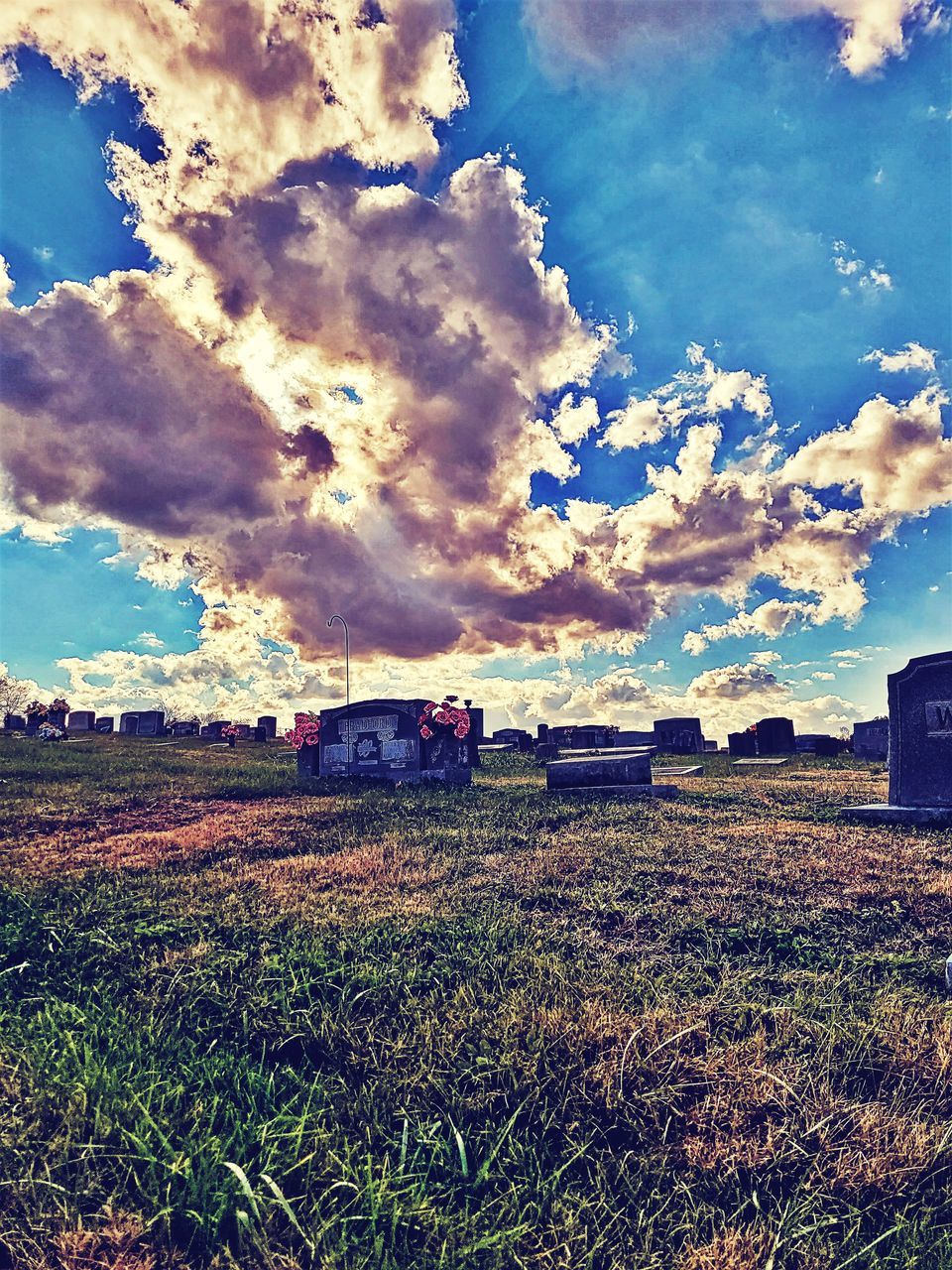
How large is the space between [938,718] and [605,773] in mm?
5412

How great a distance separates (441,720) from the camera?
A: 1573cm

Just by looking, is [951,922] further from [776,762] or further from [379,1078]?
[776,762]

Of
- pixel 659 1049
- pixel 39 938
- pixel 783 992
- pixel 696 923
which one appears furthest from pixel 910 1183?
pixel 39 938

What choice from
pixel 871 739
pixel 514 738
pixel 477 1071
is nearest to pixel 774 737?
pixel 871 739

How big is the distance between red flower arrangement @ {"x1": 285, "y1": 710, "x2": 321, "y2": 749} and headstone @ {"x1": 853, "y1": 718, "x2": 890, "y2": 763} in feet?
63.9

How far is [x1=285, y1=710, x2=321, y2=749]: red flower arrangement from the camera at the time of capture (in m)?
16.2

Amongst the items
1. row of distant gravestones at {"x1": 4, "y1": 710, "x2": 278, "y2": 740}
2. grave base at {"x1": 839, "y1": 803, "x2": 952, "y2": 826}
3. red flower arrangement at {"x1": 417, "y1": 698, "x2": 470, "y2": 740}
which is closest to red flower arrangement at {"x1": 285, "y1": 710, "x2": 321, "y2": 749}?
red flower arrangement at {"x1": 417, "y1": 698, "x2": 470, "y2": 740}

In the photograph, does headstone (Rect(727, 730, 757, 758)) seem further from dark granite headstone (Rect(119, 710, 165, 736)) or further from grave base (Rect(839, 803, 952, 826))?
dark granite headstone (Rect(119, 710, 165, 736))

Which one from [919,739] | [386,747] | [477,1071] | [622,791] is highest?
[919,739]

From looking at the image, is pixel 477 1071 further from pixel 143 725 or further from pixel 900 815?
pixel 143 725

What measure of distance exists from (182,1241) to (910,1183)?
2.54 metres

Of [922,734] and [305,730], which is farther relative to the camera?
[305,730]

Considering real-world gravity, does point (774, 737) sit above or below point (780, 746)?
above

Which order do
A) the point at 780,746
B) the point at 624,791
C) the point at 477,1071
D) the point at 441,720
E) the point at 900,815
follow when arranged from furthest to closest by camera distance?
the point at 780,746, the point at 441,720, the point at 624,791, the point at 900,815, the point at 477,1071
